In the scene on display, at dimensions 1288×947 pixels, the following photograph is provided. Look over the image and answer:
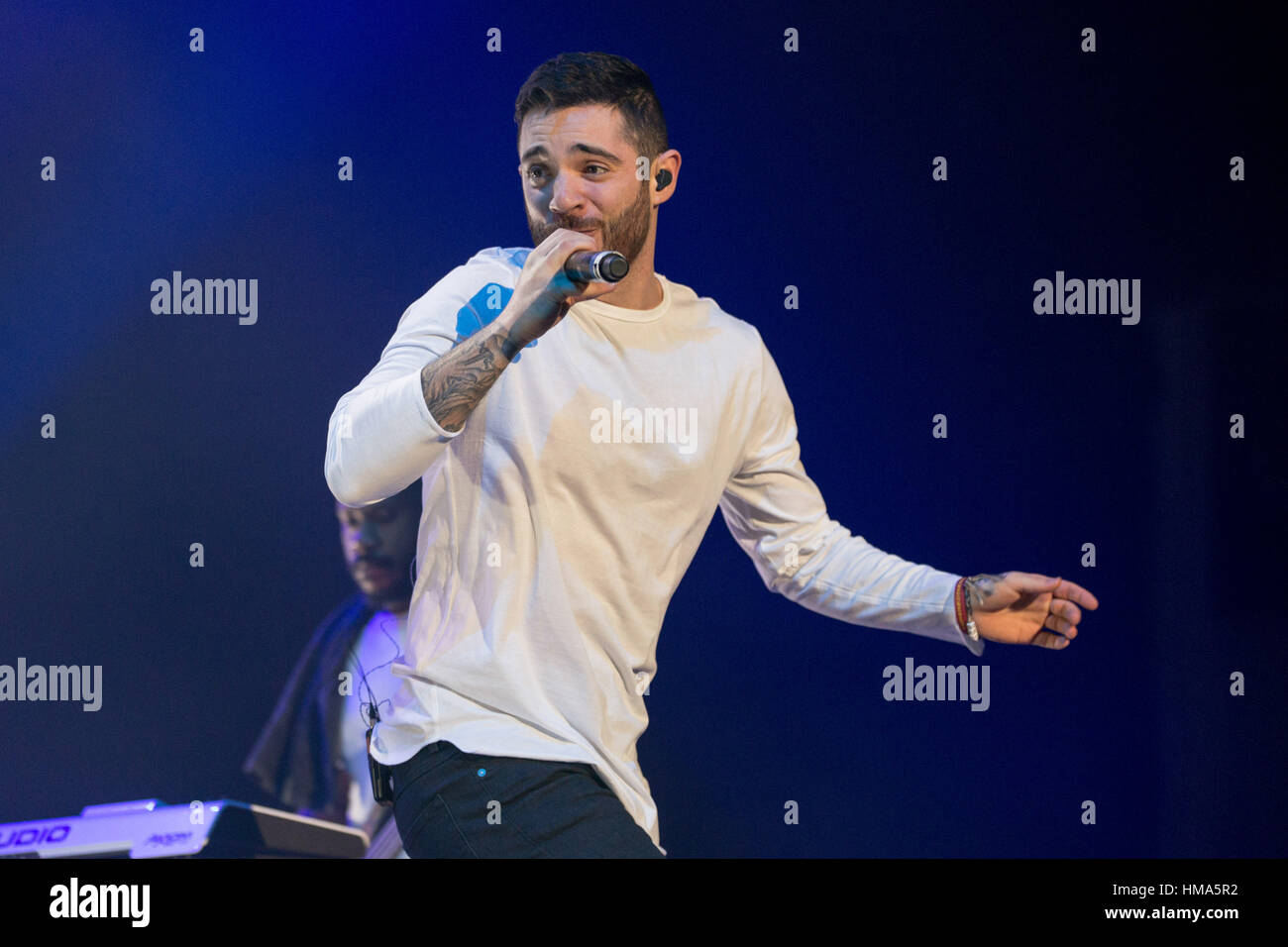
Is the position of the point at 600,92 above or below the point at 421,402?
above

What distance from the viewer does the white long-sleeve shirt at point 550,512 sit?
2.14 metres

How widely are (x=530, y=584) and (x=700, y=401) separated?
50 centimetres

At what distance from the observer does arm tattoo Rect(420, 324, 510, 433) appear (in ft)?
6.49

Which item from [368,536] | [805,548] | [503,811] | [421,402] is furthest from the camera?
[368,536]

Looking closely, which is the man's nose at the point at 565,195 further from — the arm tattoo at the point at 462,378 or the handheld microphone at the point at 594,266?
the arm tattoo at the point at 462,378

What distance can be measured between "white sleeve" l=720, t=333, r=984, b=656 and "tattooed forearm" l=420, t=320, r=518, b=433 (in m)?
0.70

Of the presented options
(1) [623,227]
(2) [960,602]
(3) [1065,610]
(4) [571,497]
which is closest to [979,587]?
(2) [960,602]

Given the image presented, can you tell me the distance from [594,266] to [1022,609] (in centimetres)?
111

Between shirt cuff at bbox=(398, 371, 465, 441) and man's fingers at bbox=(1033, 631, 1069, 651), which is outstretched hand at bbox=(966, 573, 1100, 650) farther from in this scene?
shirt cuff at bbox=(398, 371, 465, 441)

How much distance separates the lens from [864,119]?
3.05 meters

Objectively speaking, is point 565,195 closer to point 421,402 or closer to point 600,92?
point 600,92

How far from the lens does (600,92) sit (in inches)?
94.0
